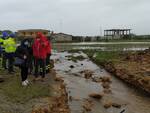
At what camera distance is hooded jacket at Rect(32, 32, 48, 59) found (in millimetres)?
16172

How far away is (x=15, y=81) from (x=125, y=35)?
9245cm

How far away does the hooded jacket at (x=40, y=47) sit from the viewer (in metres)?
16.2

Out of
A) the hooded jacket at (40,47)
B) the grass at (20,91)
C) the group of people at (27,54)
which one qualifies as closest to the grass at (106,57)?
the group of people at (27,54)

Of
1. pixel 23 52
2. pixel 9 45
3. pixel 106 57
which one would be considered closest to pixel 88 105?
pixel 23 52

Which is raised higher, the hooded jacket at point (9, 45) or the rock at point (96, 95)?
the hooded jacket at point (9, 45)

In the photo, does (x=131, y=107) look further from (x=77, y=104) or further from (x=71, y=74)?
(x=71, y=74)

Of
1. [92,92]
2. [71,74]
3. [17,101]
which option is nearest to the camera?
[17,101]

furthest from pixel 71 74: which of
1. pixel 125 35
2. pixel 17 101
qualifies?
pixel 125 35

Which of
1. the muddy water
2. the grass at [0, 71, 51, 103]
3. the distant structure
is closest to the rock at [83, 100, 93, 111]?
the muddy water

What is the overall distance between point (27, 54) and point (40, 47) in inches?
54.3

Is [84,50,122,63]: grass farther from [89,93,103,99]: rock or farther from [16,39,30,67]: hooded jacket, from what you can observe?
[16,39,30,67]: hooded jacket

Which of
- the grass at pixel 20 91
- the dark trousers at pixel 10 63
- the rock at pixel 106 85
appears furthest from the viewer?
the rock at pixel 106 85

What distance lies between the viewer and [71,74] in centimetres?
2456

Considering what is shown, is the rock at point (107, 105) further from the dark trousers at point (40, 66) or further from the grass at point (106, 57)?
the grass at point (106, 57)
